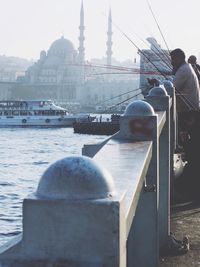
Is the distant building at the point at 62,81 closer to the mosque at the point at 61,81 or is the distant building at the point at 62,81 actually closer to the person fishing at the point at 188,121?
the mosque at the point at 61,81

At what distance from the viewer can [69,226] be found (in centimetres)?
142

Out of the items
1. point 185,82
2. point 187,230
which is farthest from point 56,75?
point 187,230

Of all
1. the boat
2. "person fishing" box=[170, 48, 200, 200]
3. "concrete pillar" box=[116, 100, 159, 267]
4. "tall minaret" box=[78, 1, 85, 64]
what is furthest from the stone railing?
"tall minaret" box=[78, 1, 85, 64]

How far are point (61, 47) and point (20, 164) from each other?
118 metres

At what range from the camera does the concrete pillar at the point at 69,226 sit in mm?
1407

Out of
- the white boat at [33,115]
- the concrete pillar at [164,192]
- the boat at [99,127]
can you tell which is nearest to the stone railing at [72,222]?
the concrete pillar at [164,192]

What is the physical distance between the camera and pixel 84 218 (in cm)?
141

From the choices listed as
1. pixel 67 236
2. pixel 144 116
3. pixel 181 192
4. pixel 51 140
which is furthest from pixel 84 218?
pixel 51 140

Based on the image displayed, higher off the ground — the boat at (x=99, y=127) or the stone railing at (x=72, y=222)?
the stone railing at (x=72, y=222)

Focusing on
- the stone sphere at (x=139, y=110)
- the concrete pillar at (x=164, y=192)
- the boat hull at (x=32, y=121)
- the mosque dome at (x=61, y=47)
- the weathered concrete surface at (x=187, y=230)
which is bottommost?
A: the boat hull at (x=32, y=121)

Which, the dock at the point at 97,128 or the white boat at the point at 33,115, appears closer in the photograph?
the dock at the point at 97,128

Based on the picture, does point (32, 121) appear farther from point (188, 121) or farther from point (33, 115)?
point (188, 121)

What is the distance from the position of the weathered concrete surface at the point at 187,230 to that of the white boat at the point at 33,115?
60643 mm

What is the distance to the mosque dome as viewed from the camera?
5640 inches
